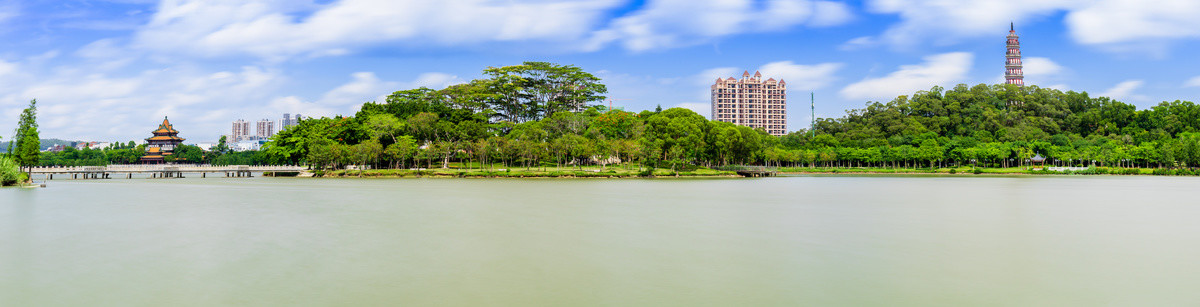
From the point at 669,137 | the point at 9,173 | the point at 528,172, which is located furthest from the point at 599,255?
the point at 669,137

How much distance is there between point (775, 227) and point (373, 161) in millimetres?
47814

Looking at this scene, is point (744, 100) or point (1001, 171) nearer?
point (1001, 171)

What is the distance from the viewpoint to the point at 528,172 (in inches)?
2032

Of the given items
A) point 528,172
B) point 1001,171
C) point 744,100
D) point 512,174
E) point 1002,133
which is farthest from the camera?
point 744,100

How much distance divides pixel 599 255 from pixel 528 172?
38729 mm

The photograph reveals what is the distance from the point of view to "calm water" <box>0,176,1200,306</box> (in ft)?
31.6

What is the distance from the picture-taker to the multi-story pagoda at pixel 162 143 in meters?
85.8

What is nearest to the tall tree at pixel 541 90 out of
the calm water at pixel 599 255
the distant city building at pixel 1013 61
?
the calm water at pixel 599 255

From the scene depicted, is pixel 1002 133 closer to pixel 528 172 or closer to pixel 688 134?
pixel 688 134

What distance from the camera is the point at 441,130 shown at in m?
58.0

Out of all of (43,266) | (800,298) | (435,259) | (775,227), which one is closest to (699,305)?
(800,298)

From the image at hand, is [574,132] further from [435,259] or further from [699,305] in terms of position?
[699,305]

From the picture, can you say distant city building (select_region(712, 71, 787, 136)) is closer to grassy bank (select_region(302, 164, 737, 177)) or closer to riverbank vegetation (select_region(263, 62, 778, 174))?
riverbank vegetation (select_region(263, 62, 778, 174))

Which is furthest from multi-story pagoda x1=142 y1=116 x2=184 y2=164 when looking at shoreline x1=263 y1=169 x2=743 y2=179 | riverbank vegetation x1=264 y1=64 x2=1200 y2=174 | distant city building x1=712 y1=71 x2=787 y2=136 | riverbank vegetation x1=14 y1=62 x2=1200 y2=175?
distant city building x1=712 y1=71 x2=787 y2=136
